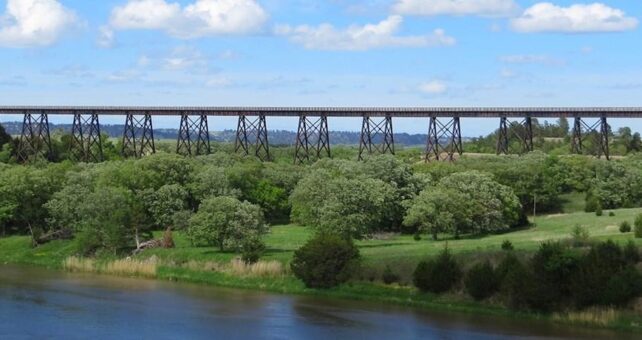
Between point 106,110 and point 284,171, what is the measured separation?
20620mm

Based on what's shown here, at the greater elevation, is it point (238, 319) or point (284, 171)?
point (284, 171)

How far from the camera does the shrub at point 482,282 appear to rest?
3938 cm

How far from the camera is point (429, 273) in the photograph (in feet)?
134

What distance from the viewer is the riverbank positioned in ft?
126

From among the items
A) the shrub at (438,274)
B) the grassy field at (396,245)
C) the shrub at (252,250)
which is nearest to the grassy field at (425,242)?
the grassy field at (396,245)

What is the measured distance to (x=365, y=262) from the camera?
45.2m

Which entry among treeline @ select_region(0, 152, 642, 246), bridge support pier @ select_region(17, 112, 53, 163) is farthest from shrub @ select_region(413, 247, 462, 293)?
bridge support pier @ select_region(17, 112, 53, 163)

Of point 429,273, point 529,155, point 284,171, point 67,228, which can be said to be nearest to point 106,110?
point 284,171

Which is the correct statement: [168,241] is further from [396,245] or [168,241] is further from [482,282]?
[482,282]

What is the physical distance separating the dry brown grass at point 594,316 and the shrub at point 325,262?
33.5 ft

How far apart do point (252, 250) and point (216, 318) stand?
37.2ft

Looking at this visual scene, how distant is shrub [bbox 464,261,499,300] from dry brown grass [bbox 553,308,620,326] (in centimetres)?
314

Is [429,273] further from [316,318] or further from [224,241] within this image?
[224,241]

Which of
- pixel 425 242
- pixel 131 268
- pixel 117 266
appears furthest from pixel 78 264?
pixel 425 242
